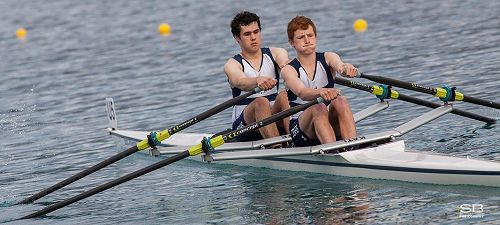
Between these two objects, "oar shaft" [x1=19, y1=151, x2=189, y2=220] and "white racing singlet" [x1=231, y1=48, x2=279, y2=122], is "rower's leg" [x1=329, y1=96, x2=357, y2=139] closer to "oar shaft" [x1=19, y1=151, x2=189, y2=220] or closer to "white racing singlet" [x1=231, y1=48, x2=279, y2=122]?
"white racing singlet" [x1=231, y1=48, x2=279, y2=122]

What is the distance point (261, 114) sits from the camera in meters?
12.6

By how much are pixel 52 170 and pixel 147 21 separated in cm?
2023

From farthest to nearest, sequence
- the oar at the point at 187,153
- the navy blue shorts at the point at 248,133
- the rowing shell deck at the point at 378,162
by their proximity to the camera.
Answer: the navy blue shorts at the point at 248,133, the oar at the point at 187,153, the rowing shell deck at the point at 378,162

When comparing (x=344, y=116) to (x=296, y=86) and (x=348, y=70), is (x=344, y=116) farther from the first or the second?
(x=296, y=86)

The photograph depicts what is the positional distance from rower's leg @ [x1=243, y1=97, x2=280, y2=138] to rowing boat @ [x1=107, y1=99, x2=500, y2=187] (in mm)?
189

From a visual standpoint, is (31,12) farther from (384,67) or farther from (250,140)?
(250,140)

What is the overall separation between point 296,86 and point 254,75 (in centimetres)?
123

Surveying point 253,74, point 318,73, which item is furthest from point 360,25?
point 318,73

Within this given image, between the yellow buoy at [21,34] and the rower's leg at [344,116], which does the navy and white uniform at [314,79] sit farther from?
the yellow buoy at [21,34]

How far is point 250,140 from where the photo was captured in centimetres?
1304

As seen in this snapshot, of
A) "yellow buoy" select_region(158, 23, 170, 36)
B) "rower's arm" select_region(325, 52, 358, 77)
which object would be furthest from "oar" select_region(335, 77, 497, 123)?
"yellow buoy" select_region(158, 23, 170, 36)

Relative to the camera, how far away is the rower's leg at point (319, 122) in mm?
11633

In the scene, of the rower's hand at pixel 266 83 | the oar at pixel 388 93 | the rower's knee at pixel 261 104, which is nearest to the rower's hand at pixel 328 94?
the rower's hand at pixel 266 83

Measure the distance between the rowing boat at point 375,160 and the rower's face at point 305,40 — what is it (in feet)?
3.35
